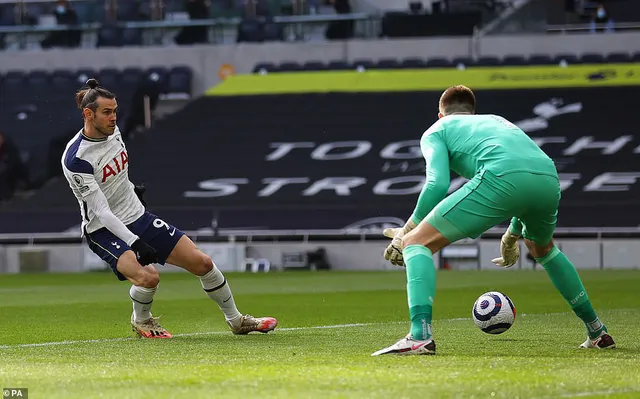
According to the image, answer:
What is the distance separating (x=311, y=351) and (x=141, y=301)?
2.21 metres

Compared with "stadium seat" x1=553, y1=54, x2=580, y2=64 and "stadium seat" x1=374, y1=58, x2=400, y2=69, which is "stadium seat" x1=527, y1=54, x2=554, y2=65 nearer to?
"stadium seat" x1=553, y1=54, x2=580, y2=64

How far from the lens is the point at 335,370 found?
618 centimetres

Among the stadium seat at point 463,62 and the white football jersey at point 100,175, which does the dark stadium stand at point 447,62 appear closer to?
the stadium seat at point 463,62

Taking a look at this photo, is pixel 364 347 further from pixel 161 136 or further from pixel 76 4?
pixel 76 4

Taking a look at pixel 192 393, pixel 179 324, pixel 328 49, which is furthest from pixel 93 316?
pixel 328 49

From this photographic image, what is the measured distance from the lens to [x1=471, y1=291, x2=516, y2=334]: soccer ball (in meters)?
8.80

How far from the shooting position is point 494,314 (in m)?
8.82

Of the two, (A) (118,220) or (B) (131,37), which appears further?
(B) (131,37)

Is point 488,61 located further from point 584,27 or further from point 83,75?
point 83,75

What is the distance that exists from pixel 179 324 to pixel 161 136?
21.5m

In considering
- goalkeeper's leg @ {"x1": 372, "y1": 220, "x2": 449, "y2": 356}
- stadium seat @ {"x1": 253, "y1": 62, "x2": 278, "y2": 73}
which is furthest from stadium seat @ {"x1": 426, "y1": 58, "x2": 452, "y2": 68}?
goalkeeper's leg @ {"x1": 372, "y1": 220, "x2": 449, "y2": 356}

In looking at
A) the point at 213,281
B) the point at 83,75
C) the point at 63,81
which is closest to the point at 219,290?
the point at 213,281

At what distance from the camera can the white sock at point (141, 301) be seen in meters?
9.48

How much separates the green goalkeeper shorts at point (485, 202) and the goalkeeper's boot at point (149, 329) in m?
3.14
